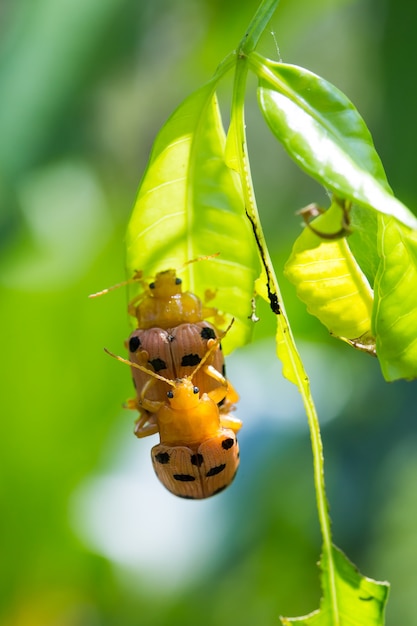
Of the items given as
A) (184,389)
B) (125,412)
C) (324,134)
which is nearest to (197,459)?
(184,389)

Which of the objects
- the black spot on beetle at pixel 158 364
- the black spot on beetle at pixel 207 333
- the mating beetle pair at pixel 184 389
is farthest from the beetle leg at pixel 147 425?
the black spot on beetle at pixel 207 333

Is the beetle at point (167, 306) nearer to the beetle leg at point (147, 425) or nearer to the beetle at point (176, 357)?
the beetle at point (176, 357)

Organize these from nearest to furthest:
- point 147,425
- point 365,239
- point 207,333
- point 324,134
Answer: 1. point 324,134
2. point 365,239
3. point 207,333
4. point 147,425

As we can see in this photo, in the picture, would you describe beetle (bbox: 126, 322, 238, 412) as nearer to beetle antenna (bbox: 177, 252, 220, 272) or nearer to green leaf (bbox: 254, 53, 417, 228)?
beetle antenna (bbox: 177, 252, 220, 272)

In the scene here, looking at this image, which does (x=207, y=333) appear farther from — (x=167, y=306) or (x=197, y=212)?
(x=197, y=212)

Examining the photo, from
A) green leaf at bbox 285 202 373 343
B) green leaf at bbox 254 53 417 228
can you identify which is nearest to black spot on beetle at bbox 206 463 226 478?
green leaf at bbox 285 202 373 343

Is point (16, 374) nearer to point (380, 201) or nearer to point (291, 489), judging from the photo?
point (291, 489)

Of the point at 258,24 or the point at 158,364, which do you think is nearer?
the point at 258,24
